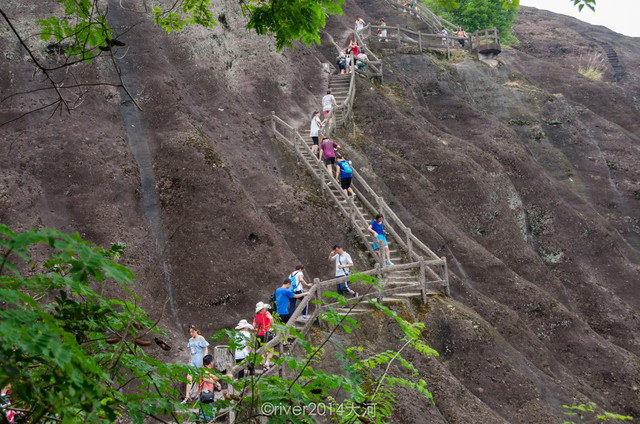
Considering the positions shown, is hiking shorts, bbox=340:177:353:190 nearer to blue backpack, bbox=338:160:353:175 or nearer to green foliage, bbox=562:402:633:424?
blue backpack, bbox=338:160:353:175

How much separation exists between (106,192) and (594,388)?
17.9 m

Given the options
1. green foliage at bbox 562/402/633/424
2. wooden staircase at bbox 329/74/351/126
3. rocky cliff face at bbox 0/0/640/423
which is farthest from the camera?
wooden staircase at bbox 329/74/351/126

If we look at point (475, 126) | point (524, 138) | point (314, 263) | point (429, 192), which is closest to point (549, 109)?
point (524, 138)

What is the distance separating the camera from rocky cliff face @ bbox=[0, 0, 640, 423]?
16.7 meters

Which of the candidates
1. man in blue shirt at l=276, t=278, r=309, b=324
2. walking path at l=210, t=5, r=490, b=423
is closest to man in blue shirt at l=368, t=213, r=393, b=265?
walking path at l=210, t=5, r=490, b=423

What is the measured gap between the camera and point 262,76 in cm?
2806

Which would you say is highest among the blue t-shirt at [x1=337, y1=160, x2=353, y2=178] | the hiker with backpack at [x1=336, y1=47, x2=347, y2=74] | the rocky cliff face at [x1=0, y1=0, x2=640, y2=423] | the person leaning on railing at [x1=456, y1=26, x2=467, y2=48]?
the person leaning on railing at [x1=456, y1=26, x2=467, y2=48]

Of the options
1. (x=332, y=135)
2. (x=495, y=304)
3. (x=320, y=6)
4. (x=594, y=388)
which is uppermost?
(x=320, y=6)

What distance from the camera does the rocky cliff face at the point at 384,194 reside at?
1667cm

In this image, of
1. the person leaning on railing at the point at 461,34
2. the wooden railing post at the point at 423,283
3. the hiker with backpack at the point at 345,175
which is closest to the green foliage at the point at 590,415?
the wooden railing post at the point at 423,283

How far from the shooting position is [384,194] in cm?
2481

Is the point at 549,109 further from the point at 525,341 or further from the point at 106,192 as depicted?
the point at 106,192

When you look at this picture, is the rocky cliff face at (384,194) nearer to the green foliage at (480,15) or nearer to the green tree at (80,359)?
the green tree at (80,359)

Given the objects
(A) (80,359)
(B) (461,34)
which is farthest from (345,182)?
(B) (461,34)
